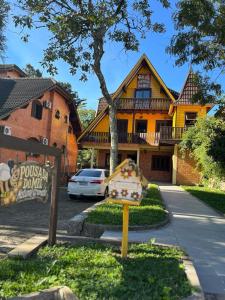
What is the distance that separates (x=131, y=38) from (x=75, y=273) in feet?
43.8

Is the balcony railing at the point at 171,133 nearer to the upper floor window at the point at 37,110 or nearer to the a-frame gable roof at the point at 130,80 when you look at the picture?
the a-frame gable roof at the point at 130,80

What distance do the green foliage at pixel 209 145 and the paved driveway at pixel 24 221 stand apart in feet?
24.8

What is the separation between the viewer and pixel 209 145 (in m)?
21.9

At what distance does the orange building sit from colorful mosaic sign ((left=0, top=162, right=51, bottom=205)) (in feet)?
41.5

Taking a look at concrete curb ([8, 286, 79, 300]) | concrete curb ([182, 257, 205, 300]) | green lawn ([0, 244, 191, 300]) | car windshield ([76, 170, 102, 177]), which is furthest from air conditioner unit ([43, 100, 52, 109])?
concrete curb ([8, 286, 79, 300])

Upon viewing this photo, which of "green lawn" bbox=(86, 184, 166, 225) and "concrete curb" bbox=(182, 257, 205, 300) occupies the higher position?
"green lawn" bbox=(86, 184, 166, 225)

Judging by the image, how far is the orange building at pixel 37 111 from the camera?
853 inches

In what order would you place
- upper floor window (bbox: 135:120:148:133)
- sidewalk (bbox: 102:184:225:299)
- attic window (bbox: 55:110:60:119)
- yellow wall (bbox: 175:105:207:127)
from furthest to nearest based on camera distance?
1. upper floor window (bbox: 135:120:148:133)
2. yellow wall (bbox: 175:105:207:127)
3. attic window (bbox: 55:110:60:119)
4. sidewalk (bbox: 102:184:225:299)

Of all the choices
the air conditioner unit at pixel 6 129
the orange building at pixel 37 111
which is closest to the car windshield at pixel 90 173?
the orange building at pixel 37 111

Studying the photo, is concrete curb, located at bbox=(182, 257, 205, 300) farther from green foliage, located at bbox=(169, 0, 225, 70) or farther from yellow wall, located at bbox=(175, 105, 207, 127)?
yellow wall, located at bbox=(175, 105, 207, 127)

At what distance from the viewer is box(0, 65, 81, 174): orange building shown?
2167cm

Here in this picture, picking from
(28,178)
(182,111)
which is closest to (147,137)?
(182,111)

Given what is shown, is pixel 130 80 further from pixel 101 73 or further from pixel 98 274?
pixel 98 274

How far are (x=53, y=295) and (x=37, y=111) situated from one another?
2149 centimetres
